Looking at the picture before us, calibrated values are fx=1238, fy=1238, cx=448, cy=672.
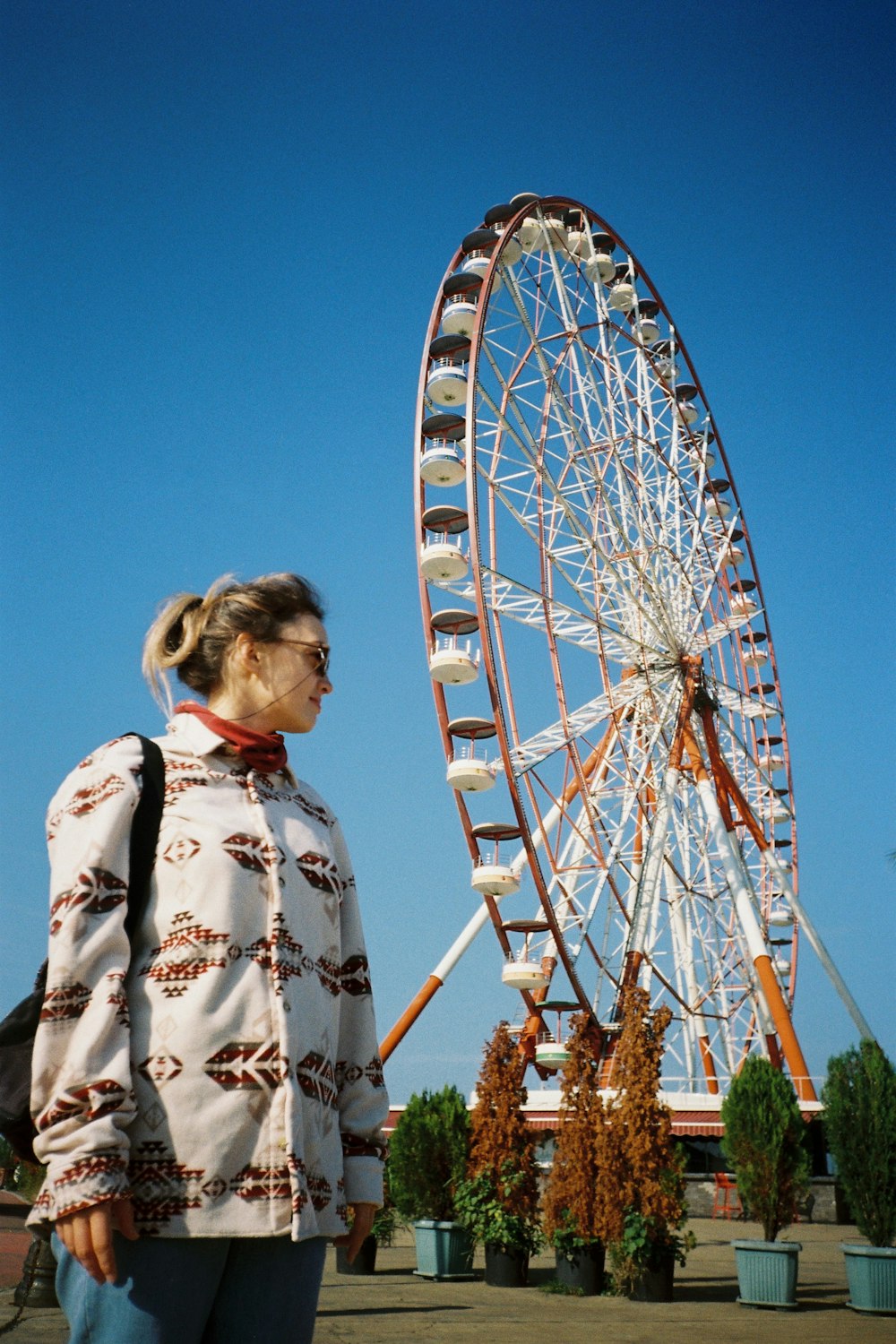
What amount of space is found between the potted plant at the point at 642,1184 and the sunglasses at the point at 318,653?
9.82 meters

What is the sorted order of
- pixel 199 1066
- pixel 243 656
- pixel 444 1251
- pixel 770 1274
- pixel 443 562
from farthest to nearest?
pixel 443 562 < pixel 444 1251 < pixel 770 1274 < pixel 243 656 < pixel 199 1066

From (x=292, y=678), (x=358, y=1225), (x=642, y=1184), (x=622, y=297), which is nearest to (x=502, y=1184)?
(x=642, y=1184)

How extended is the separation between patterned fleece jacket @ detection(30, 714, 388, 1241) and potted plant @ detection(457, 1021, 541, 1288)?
10.4m

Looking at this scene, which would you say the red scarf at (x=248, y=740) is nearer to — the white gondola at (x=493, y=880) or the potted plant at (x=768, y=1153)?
the potted plant at (x=768, y=1153)

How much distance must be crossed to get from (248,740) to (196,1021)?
0.65 m

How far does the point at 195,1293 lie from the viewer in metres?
2.19

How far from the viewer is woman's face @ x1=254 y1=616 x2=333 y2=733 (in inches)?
114

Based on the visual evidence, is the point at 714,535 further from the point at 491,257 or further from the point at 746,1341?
the point at 746,1341

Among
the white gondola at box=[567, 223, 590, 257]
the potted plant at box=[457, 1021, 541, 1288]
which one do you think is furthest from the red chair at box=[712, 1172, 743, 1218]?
the white gondola at box=[567, 223, 590, 257]

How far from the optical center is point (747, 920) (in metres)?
23.5

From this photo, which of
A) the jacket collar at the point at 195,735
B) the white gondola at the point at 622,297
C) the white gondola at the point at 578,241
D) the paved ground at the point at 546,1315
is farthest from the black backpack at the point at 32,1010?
the white gondola at the point at 622,297

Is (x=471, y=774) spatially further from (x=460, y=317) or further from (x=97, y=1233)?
(x=97, y=1233)

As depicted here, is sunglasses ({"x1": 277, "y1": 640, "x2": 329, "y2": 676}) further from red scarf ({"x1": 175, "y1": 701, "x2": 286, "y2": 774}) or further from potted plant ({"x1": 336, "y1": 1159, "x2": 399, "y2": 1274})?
potted plant ({"x1": 336, "y1": 1159, "x2": 399, "y2": 1274})

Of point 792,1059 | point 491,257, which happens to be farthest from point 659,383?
point 792,1059
